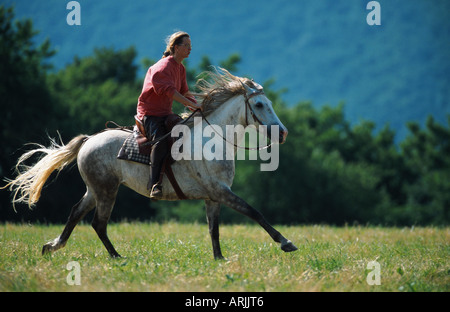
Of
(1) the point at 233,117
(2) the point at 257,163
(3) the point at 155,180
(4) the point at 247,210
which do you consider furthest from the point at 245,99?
(2) the point at 257,163

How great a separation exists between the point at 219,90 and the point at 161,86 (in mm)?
944

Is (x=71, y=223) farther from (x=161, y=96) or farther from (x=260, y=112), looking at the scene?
(x=260, y=112)

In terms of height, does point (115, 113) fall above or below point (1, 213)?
above

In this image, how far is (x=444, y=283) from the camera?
20.3 ft

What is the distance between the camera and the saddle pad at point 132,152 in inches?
299

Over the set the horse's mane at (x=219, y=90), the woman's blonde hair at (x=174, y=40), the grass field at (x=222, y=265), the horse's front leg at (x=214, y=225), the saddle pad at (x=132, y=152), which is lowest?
the grass field at (x=222, y=265)

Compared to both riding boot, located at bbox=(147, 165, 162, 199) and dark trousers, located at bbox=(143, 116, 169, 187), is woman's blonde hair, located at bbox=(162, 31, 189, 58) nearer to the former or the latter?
dark trousers, located at bbox=(143, 116, 169, 187)

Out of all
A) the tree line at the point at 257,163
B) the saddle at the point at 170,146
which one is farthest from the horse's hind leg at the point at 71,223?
the tree line at the point at 257,163

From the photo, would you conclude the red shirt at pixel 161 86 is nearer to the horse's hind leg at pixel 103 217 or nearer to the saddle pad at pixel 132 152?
the saddle pad at pixel 132 152

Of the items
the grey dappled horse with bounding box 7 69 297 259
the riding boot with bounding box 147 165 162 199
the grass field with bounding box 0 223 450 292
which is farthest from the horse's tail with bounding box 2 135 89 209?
the riding boot with bounding box 147 165 162 199

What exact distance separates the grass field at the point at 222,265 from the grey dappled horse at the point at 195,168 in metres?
0.50

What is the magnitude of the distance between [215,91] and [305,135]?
5045 cm
